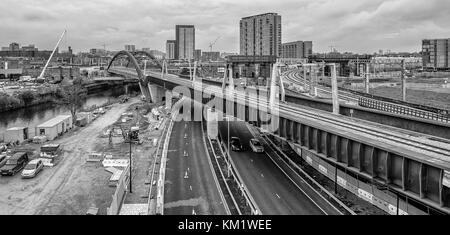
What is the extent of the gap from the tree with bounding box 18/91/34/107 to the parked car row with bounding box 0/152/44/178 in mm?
53278

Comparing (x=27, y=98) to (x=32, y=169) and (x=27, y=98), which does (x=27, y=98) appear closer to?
(x=27, y=98)

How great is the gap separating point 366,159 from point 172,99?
6638 centimetres

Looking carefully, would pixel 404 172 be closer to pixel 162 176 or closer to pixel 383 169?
pixel 383 169

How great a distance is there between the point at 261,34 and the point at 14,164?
13219 cm

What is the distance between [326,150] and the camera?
21016 millimetres

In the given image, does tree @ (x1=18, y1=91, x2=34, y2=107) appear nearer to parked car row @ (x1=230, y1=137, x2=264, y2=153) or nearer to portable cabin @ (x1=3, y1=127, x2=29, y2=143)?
portable cabin @ (x1=3, y1=127, x2=29, y2=143)

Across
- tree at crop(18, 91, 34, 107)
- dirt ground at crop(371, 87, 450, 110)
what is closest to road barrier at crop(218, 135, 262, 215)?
dirt ground at crop(371, 87, 450, 110)

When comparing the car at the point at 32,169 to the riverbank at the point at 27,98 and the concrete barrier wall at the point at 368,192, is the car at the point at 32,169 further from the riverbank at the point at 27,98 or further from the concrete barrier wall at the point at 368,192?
the riverbank at the point at 27,98

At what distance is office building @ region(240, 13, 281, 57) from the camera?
495 feet

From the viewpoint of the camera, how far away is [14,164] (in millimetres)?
30547

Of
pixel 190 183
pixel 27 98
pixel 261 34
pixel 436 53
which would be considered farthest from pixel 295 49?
pixel 190 183

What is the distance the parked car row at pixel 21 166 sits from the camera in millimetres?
29130
